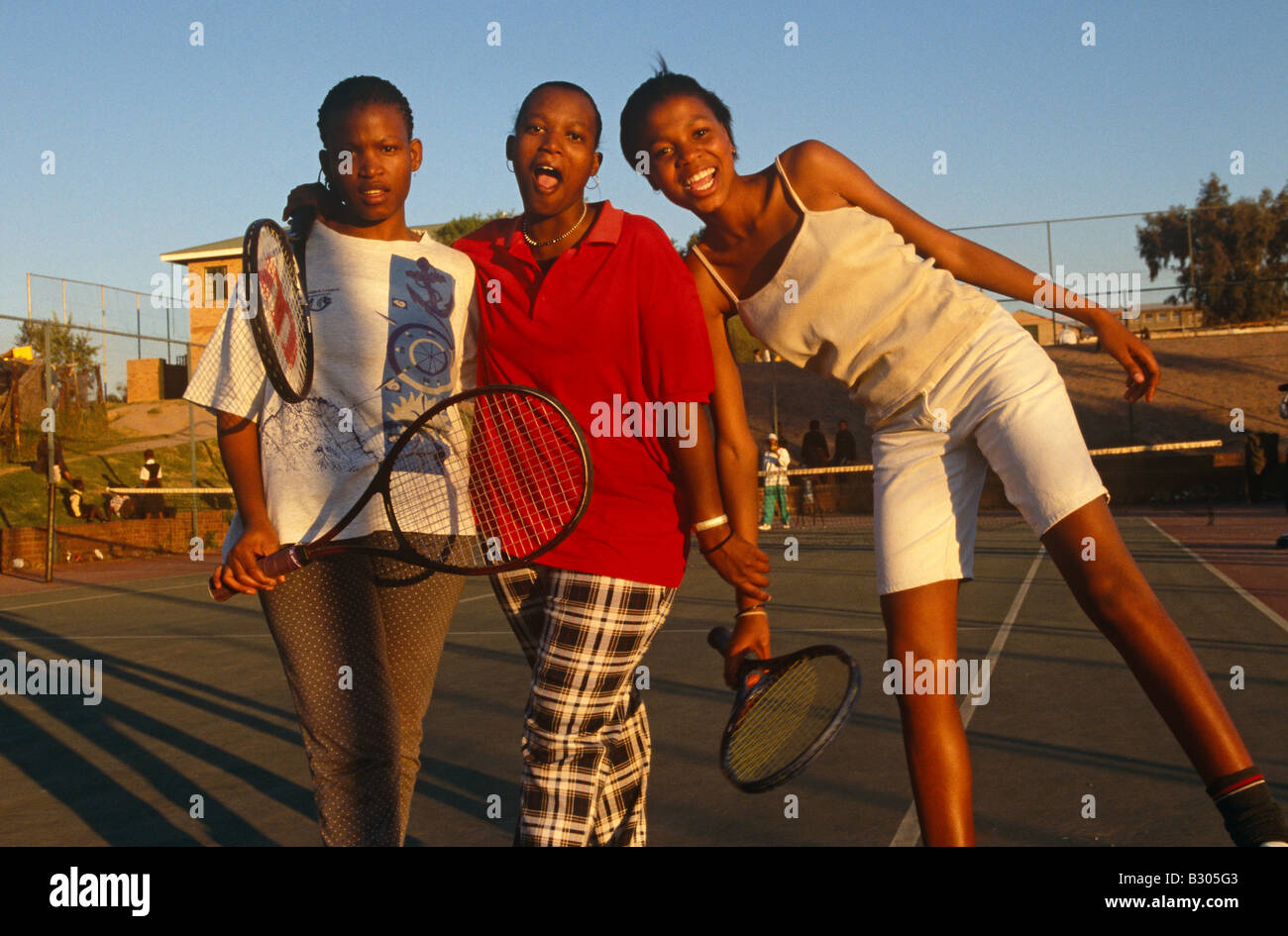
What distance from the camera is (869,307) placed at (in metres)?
2.78

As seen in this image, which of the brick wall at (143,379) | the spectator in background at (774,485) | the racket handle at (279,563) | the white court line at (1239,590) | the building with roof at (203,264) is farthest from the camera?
the building with roof at (203,264)

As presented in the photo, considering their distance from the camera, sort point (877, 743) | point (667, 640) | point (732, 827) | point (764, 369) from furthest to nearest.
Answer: point (764, 369) < point (667, 640) < point (877, 743) < point (732, 827)

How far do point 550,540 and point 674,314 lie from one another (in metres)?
0.58

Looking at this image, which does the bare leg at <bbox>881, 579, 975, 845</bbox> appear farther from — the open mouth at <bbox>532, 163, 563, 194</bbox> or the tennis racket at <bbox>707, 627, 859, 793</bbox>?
the open mouth at <bbox>532, 163, 563, 194</bbox>

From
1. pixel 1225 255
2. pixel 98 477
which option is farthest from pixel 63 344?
pixel 1225 255

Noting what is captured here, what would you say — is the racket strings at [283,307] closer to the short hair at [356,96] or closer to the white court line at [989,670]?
the short hair at [356,96]

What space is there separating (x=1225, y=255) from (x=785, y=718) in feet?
139

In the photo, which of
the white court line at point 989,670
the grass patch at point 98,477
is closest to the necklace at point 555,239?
the white court line at point 989,670

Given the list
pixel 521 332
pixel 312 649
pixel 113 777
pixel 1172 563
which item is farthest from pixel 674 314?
pixel 1172 563

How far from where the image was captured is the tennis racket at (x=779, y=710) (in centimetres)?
277

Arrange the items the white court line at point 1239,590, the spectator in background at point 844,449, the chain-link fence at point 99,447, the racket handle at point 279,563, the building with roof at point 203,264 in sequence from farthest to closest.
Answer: the building with roof at point 203,264, the spectator in background at point 844,449, the chain-link fence at point 99,447, the white court line at point 1239,590, the racket handle at point 279,563

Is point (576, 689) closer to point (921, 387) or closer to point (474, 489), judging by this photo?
point (474, 489)

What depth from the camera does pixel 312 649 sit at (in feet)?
9.01
